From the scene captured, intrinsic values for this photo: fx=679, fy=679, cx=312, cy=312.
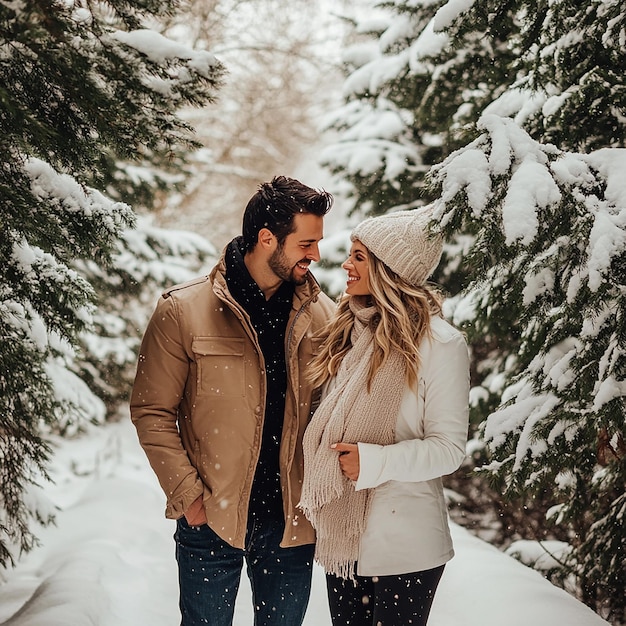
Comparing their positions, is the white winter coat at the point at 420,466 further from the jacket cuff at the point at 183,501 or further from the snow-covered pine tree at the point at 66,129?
the snow-covered pine tree at the point at 66,129

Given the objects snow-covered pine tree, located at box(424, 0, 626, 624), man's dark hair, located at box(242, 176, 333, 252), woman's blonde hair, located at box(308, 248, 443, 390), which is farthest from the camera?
man's dark hair, located at box(242, 176, 333, 252)

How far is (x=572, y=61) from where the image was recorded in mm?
3273

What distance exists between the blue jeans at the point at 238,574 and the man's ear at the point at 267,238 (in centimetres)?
112

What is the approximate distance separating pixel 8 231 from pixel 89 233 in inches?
11.8

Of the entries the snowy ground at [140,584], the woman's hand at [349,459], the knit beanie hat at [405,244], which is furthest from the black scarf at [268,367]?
the snowy ground at [140,584]

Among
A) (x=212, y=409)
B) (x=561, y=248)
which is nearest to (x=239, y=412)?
(x=212, y=409)

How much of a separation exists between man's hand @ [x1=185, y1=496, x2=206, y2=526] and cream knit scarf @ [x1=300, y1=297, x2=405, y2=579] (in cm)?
41

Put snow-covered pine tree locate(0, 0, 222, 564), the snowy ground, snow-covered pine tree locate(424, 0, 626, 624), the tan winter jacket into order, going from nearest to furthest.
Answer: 1. snow-covered pine tree locate(0, 0, 222, 564)
2. snow-covered pine tree locate(424, 0, 626, 624)
3. the tan winter jacket
4. the snowy ground

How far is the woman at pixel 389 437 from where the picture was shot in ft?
7.97

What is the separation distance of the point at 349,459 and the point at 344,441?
0.33ft

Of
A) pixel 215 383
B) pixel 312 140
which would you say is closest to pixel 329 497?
pixel 215 383

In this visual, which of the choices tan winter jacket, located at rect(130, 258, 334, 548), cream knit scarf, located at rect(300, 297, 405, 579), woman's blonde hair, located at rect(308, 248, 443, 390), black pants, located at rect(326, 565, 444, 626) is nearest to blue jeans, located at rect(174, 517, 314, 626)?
tan winter jacket, located at rect(130, 258, 334, 548)

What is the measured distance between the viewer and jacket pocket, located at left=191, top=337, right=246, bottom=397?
105 inches

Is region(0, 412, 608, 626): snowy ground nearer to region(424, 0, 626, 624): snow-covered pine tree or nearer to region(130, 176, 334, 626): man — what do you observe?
region(424, 0, 626, 624): snow-covered pine tree
